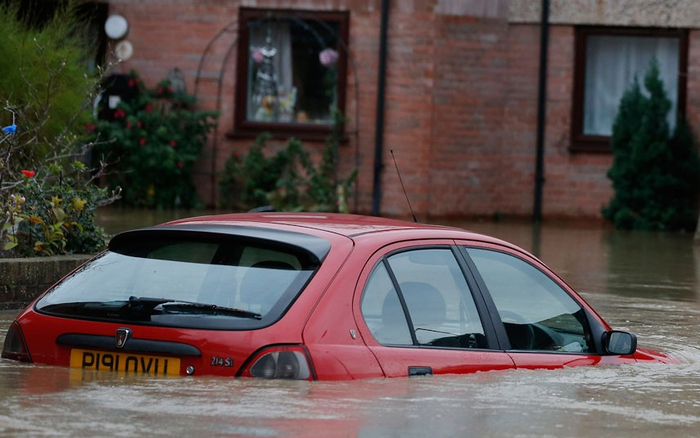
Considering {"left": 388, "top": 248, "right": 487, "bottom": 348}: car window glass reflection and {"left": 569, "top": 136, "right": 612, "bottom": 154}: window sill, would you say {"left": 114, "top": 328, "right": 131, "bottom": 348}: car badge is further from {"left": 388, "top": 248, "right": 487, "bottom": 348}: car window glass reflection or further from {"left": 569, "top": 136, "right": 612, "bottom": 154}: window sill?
{"left": 569, "top": 136, "right": 612, "bottom": 154}: window sill

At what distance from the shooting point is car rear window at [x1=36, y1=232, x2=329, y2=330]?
5340mm

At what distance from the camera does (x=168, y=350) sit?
5.31 m

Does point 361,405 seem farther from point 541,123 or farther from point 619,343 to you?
point 541,123

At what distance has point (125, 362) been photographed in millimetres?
5410

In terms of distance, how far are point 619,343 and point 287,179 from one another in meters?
13.0

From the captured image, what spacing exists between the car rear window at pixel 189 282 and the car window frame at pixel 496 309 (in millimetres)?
948

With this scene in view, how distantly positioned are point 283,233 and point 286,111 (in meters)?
14.8

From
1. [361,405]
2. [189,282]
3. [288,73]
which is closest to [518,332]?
[361,405]

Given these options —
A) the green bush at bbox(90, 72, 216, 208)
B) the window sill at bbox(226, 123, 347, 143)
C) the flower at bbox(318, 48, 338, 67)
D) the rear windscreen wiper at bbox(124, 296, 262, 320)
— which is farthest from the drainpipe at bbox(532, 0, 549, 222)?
→ the rear windscreen wiper at bbox(124, 296, 262, 320)

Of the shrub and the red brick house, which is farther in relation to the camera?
the red brick house

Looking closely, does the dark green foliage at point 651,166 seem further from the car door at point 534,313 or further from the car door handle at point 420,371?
the car door handle at point 420,371

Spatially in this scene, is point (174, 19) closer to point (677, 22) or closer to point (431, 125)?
point (431, 125)

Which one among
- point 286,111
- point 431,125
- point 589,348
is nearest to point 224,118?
point 286,111

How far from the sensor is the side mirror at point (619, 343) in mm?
6445
